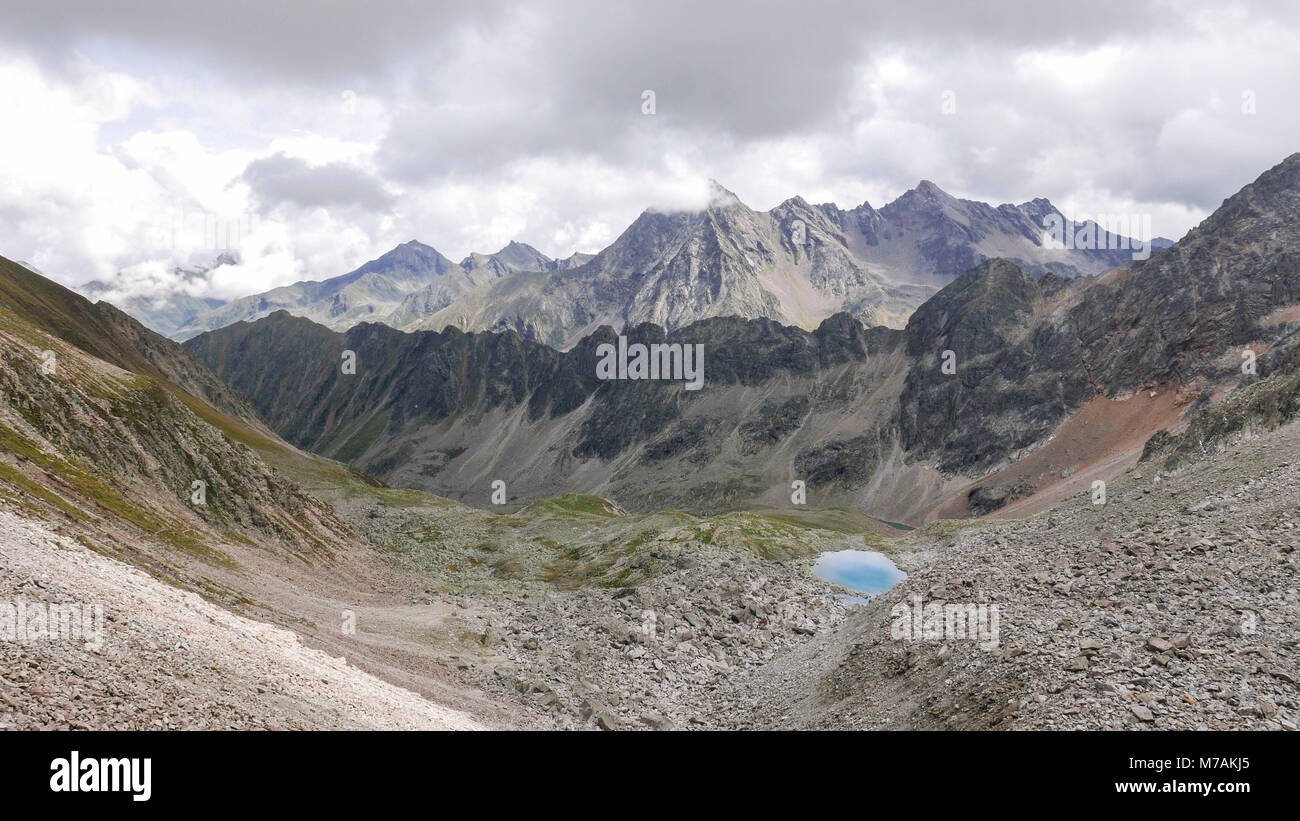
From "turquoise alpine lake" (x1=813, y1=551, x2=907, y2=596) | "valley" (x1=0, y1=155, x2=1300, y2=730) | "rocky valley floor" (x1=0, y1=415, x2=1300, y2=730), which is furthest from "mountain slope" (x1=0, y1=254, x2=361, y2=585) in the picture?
"turquoise alpine lake" (x1=813, y1=551, x2=907, y2=596)

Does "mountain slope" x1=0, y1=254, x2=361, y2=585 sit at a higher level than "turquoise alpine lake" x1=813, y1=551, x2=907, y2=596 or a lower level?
higher

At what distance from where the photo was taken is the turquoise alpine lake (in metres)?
85.8

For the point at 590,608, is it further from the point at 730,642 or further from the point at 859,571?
the point at 859,571

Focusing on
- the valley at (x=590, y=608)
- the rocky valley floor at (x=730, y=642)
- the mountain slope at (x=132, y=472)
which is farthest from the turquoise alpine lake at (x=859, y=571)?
the mountain slope at (x=132, y=472)

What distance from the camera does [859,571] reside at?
94125 millimetres

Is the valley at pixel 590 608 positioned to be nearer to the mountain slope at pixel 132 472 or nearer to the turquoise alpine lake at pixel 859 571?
the mountain slope at pixel 132 472

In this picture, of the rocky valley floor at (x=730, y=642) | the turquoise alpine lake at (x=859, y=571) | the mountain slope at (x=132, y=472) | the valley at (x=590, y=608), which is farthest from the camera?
the turquoise alpine lake at (x=859, y=571)

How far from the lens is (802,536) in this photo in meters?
118

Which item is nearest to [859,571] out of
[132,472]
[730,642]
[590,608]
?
[730,642]

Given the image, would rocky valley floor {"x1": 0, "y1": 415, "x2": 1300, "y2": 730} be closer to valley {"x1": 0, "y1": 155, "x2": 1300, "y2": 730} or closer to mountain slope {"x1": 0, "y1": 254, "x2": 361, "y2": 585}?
valley {"x1": 0, "y1": 155, "x2": 1300, "y2": 730}

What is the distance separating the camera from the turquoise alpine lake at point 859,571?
282 ft

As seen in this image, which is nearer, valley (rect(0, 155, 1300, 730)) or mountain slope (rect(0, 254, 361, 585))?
valley (rect(0, 155, 1300, 730))
